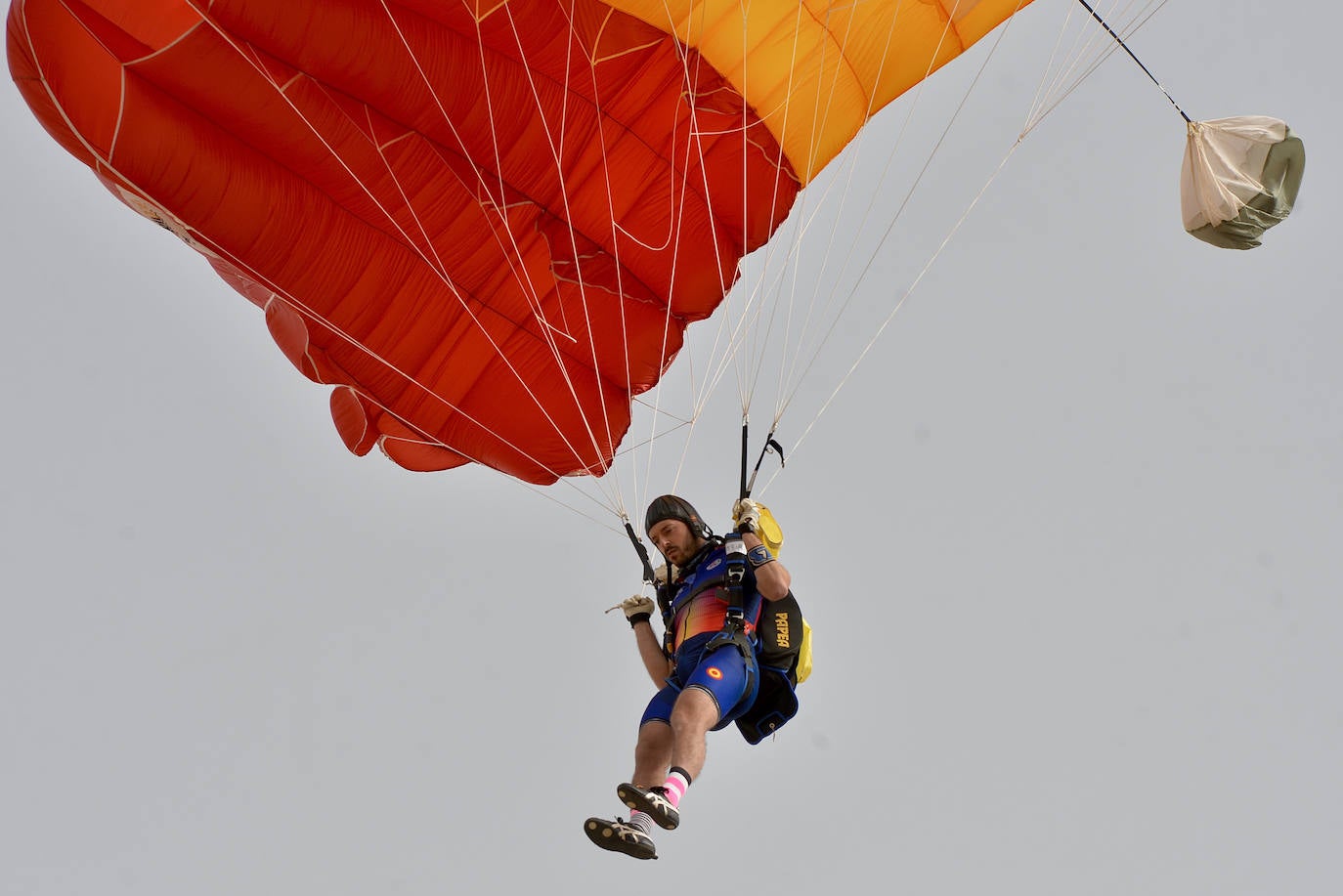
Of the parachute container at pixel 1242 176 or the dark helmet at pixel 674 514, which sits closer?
the dark helmet at pixel 674 514

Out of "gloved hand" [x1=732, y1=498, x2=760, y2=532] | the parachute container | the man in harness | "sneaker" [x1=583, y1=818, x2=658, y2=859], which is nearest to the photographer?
"sneaker" [x1=583, y1=818, x2=658, y2=859]

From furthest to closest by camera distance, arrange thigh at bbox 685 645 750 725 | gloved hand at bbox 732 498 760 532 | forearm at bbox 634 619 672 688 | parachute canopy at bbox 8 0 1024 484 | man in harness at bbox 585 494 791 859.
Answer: parachute canopy at bbox 8 0 1024 484 → forearm at bbox 634 619 672 688 → gloved hand at bbox 732 498 760 532 → thigh at bbox 685 645 750 725 → man in harness at bbox 585 494 791 859

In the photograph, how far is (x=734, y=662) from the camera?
280 inches

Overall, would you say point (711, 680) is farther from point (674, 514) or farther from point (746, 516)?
point (674, 514)

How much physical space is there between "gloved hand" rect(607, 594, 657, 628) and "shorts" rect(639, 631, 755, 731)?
0.51 metres

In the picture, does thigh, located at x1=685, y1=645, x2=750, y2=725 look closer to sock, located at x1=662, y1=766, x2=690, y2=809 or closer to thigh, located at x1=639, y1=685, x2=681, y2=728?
thigh, located at x1=639, y1=685, x2=681, y2=728

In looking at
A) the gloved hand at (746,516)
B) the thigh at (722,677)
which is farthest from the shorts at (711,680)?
the gloved hand at (746,516)

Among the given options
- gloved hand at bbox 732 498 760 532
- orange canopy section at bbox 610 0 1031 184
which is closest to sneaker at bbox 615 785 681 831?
gloved hand at bbox 732 498 760 532

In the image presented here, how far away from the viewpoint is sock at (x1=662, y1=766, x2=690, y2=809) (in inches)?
261

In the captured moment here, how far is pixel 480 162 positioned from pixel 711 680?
10.4ft

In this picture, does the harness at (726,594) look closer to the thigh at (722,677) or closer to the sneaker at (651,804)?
the thigh at (722,677)

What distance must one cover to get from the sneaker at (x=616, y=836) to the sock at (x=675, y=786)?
259 mm

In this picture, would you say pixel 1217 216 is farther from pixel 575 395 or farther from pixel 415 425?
pixel 415 425

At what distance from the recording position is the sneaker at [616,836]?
636 cm
